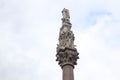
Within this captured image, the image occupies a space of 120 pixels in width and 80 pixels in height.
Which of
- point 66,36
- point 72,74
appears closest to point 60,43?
point 66,36

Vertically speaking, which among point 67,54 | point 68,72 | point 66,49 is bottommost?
point 68,72

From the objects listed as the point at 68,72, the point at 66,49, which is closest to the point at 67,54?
the point at 66,49

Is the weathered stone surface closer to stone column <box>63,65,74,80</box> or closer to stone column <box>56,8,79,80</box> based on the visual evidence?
stone column <box>56,8,79,80</box>

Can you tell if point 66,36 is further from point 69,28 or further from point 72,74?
point 72,74

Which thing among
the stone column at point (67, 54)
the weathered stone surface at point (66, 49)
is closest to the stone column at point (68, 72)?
the stone column at point (67, 54)

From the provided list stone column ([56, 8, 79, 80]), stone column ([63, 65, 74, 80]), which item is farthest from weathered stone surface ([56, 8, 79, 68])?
stone column ([63, 65, 74, 80])

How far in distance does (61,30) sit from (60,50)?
7.57 ft

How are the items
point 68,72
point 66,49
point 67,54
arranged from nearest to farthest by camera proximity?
point 68,72
point 67,54
point 66,49

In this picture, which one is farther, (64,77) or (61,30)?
(61,30)

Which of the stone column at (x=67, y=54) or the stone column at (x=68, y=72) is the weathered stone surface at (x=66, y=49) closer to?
the stone column at (x=67, y=54)

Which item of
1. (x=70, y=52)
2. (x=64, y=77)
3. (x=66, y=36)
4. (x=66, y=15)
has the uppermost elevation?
(x=66, y=15)

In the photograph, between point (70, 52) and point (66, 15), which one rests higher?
point (66, 15)

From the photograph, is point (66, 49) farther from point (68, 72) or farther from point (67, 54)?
point (68, 72)

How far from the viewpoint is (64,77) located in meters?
21.5
